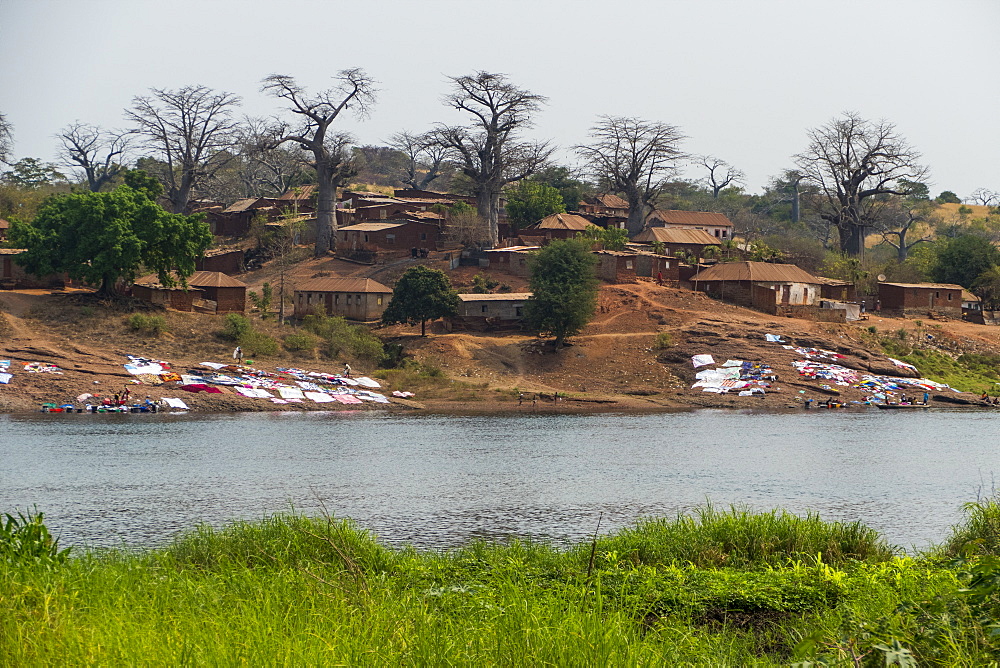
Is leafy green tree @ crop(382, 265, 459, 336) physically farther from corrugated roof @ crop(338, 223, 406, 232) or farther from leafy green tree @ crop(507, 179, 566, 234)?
leafy green tree @ crop(507, 179, 566, 234)

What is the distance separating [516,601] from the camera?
35.7ft

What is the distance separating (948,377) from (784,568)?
49247 mm

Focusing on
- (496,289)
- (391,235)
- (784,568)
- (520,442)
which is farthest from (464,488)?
(391,235)

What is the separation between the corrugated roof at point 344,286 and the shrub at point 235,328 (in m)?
7.39

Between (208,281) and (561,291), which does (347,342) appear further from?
(561,291)

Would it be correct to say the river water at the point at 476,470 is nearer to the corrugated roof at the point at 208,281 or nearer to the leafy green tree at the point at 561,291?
the leafy green tree at the point at 561,291

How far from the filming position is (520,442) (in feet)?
131

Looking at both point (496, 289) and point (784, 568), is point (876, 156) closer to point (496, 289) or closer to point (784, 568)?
point (496, 289)

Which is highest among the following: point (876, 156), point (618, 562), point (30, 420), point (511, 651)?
point (876, 156)

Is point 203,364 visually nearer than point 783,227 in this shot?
Yes

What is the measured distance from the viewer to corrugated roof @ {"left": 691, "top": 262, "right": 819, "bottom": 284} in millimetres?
66875

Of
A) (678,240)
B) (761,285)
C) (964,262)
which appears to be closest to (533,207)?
(678,240)

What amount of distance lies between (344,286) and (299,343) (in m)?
8.01

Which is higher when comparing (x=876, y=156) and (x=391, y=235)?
(x=876, y=156)
